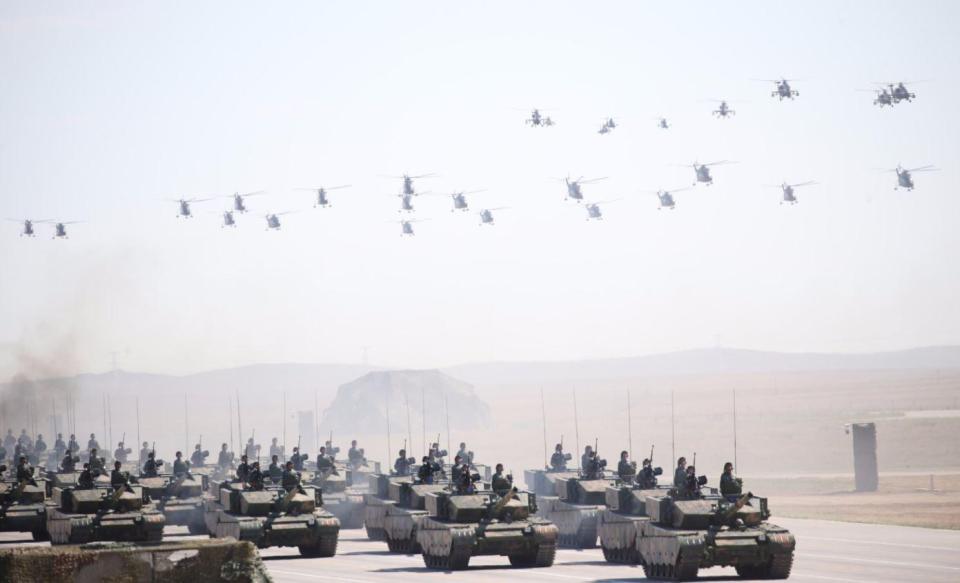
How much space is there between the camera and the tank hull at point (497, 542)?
3369 centimetres

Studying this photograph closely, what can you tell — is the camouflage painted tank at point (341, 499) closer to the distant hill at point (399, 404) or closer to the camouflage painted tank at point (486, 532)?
the camouflage painted tank at point (486, 532)

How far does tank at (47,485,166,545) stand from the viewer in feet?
128

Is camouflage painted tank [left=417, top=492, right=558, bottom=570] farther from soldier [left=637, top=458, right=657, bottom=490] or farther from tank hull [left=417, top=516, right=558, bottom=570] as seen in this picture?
soldier [left=637, top=458, right=657, bottom=490]

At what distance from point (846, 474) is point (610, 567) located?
138 feet

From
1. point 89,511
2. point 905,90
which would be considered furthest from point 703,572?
point 905,90

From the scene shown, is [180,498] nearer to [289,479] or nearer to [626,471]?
[289,479]

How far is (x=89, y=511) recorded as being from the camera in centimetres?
4059

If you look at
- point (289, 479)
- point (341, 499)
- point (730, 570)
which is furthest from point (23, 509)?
point (730, 570)

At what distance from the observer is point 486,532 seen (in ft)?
111

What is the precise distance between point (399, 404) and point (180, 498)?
104225 mm

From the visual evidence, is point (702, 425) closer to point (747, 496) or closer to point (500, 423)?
point (500, 423)

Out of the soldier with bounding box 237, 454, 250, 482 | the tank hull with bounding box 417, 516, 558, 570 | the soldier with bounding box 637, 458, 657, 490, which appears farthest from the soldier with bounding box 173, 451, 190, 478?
the soldier with bounding box 637, 458, 657, 490

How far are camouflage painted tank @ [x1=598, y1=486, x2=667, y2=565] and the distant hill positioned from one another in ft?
352

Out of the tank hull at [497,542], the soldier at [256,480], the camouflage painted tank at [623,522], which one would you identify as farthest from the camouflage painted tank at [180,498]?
the camouflage painted tank at [623,522]
